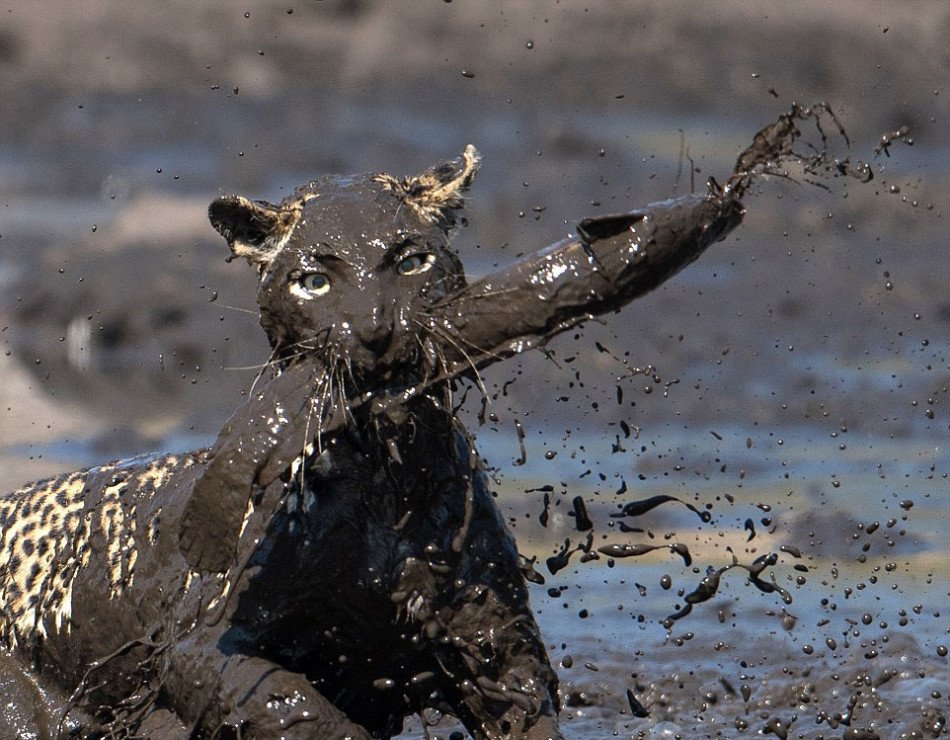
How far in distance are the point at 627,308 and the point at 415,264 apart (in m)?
8.62

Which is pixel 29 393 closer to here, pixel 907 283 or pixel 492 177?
pixel 492 177

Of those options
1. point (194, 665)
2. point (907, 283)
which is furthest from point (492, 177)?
point (194, 665)

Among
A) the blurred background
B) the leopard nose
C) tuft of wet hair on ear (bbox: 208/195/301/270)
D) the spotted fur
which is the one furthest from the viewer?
the blurred background

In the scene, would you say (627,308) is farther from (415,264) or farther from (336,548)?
(415,264)

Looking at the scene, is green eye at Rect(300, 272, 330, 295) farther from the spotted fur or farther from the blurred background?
the blurred background

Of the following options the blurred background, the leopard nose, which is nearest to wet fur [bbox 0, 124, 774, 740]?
the leopard nose

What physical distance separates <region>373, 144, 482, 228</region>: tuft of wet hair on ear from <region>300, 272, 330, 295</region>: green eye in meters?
0.45

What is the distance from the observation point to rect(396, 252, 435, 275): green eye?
238 inches

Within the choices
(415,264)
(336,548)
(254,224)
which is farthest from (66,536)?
(415,264)

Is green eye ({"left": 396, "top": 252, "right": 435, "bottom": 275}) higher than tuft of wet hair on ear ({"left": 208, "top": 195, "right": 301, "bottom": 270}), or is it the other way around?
tuft of wet hair on ear ({"left": 208, "top": 195, "right": 301, "bottom": 270})

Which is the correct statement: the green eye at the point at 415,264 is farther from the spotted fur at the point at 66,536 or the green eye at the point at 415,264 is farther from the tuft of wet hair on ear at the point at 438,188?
the spotted fur at the point at 66,536

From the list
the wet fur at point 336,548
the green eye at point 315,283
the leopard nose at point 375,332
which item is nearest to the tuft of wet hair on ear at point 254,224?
the wet fur at point 336,548

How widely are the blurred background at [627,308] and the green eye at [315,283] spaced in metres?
2.93

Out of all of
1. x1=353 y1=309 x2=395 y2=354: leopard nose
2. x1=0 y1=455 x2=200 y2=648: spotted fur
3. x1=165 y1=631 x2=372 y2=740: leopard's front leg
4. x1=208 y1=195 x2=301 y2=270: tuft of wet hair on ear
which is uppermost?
x1=208 y1=195 x2=301 y2=270: tuft of wet hair on ear
